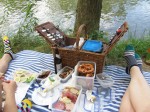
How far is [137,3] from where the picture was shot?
284 inches

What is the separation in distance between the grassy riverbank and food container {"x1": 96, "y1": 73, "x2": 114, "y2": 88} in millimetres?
624

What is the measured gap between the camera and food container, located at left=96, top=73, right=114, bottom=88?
8.86 ft

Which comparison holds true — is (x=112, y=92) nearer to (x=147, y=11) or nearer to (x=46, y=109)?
(x=46, y=109)

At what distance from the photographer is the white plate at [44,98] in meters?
2.45

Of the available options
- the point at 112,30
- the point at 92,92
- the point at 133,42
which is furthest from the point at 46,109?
the point at 112,30

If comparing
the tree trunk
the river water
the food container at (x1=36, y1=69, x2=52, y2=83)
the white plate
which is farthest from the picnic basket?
the river water

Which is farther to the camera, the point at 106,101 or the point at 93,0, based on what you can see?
the point at 93,0

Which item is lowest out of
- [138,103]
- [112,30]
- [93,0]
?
[112,30]

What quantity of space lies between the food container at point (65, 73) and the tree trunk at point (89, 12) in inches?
59.7

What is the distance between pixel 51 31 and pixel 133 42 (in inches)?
66.9

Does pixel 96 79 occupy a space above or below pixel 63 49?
below

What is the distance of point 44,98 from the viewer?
2.51 m

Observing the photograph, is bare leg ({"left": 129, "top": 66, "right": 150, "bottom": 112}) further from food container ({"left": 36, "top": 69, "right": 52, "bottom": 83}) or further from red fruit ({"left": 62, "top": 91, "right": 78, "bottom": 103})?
food container ({"left": 36, "top": 69, "right": 52, "bottom": 83})

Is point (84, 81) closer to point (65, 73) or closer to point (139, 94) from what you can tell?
point (65, 73)
